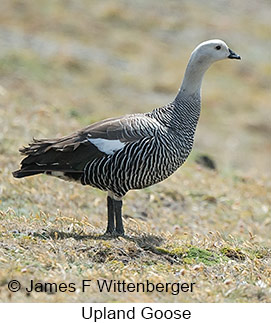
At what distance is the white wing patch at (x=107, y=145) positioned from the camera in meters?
7.08

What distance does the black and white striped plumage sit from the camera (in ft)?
23.2

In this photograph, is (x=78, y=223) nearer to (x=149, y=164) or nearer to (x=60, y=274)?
(x=149, y=164)

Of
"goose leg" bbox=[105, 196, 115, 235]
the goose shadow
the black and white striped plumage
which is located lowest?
the goose shadow

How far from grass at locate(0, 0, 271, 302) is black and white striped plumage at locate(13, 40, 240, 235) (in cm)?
58

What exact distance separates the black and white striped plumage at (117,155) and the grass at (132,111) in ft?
1.90

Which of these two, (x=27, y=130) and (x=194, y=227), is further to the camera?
(x=27, y=130)

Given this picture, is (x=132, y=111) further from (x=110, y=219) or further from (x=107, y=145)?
(x=107, y=145)

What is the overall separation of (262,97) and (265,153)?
503cm

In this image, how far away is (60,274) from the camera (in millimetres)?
5703

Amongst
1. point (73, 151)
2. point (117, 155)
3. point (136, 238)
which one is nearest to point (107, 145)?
point (117, 155)

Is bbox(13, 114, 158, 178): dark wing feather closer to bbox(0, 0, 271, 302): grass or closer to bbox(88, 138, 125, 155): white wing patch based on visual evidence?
bbox(88, 138, 125, 155): white wing patch

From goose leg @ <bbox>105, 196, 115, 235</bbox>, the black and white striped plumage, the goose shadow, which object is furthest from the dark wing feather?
the goose shadow

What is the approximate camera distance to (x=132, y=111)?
18.7m

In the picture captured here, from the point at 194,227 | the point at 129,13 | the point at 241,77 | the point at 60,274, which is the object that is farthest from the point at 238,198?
the point at 129,13
